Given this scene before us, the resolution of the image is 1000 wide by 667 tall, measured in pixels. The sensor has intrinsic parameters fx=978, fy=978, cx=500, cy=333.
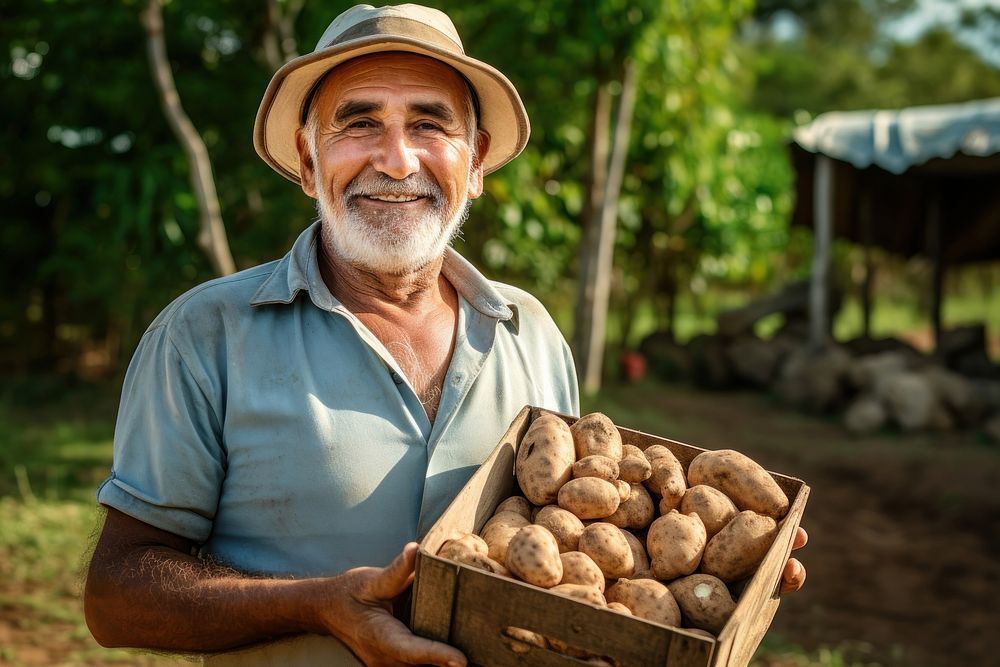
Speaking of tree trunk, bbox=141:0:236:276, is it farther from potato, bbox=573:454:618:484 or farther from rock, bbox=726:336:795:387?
rock, bbox=726:336:795:387

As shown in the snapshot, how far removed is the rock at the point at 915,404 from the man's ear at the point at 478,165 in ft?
22.5

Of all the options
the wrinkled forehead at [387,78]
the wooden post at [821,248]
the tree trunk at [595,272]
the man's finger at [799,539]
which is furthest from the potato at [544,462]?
the wooden post at [821,248]

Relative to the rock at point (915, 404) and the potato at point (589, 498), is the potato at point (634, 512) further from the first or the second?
the rock at point (915, 404)

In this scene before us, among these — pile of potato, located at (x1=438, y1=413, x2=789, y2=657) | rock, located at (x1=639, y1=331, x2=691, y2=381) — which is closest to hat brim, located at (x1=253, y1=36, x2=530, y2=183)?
pile of potato, located at (x1=438, y1=413, x2=789, y2=657)

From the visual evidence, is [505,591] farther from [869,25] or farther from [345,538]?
[869,25]

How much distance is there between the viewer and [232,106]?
639 centimetres

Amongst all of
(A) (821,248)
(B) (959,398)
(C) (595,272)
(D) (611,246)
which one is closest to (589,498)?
(C) (595,272)

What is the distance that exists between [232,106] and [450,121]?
4773 millimetres

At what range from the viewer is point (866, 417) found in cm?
833

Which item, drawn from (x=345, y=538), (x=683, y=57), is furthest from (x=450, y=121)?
(x=683, y=57)

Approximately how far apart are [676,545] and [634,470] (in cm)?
19

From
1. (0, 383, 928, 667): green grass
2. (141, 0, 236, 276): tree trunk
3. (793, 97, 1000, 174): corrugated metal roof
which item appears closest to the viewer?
(0, 383, 928, 667): green grass

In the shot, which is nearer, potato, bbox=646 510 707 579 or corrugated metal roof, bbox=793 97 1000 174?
potato, bbox=646 510 707 579

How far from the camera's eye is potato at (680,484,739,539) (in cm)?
181
